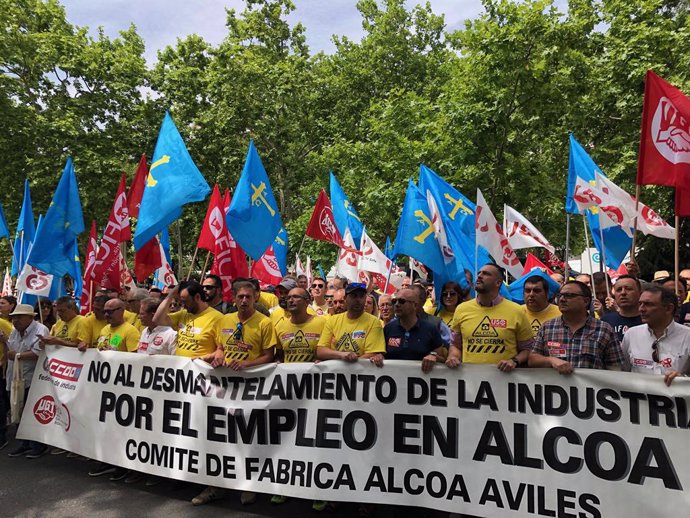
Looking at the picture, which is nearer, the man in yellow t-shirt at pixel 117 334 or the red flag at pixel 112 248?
the man in yellow t-shirt at pixel 117 334

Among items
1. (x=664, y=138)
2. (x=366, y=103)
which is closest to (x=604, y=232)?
(x=664, y=138)

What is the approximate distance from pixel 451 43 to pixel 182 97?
45.4 ft

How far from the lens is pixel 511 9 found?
13.7 metres

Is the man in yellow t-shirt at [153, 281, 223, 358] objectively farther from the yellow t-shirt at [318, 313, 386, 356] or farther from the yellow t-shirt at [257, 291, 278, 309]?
A: the yellow t-shirt at [257, 291, 278, 309]

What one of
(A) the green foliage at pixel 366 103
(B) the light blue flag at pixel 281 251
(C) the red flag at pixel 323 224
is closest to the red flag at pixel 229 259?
(C) the red flag at pixel 323 224

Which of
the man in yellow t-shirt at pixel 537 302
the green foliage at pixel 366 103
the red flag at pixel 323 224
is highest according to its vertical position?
the green foliage at pixel 366 103

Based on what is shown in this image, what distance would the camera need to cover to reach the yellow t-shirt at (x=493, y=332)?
14.0ft

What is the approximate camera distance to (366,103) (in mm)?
26500

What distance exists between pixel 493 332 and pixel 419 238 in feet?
9.97

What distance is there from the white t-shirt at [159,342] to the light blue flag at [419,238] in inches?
117

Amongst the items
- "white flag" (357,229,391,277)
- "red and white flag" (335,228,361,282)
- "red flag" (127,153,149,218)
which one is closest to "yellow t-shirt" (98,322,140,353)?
"red flag" (127,153,149,218)

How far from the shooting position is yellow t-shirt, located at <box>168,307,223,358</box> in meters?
4.99

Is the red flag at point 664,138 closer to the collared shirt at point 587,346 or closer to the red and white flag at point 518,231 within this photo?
the collared shirt at point 587,346

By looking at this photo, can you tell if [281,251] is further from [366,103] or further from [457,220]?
[366,103]
